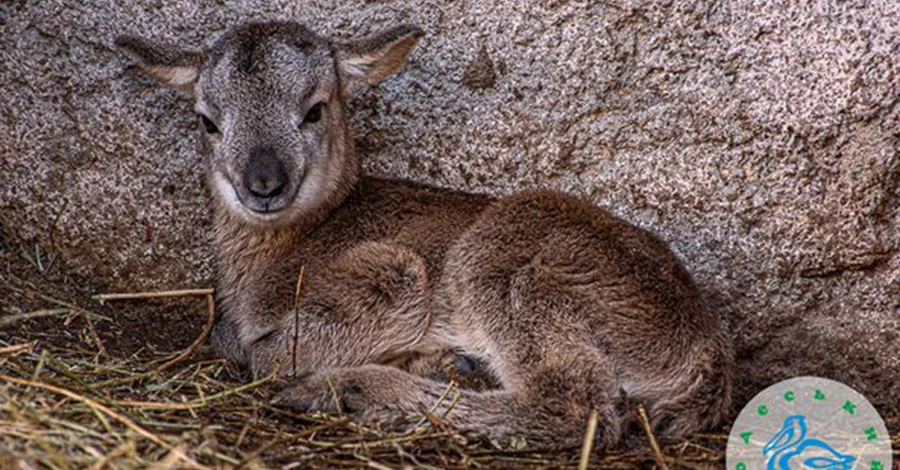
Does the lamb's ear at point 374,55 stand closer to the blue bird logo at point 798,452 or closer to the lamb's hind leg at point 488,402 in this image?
the lamb's hind leg at point 488,402

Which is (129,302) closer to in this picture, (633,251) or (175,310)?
(175,310)

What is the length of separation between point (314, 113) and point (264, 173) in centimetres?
56

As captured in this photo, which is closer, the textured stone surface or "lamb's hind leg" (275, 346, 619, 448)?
"lamb's hind leg" (275, 346, 619, 448)

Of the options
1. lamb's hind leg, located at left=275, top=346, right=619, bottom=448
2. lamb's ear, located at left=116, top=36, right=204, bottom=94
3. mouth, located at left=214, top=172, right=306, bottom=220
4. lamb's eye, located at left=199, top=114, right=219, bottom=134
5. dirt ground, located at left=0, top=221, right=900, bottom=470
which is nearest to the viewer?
dirt ground, located at left=0, top=221, right=900, bottom=470

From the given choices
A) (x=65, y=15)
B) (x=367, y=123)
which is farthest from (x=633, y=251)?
(x=65, y=15)

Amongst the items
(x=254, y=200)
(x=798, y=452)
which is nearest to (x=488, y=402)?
(x=798, y=452)

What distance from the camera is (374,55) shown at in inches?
274

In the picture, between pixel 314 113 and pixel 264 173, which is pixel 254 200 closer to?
pixel 264 173

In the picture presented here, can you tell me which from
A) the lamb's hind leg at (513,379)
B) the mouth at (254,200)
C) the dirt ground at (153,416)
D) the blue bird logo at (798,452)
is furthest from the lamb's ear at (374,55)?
the blue bird logo at (798,452)

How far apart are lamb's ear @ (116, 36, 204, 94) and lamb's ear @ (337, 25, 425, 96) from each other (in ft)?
2.50

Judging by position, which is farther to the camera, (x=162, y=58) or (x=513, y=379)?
(x=162, y=58)

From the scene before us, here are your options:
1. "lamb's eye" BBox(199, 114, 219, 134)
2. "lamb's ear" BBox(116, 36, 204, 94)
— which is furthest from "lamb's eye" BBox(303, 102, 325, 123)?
"lamb's ear" BBox(116, 36, 204, 94)

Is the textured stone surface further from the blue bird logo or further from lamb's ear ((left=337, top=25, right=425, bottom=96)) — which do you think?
the blue bird logo

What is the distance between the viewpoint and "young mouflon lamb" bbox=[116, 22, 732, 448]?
239 inches
